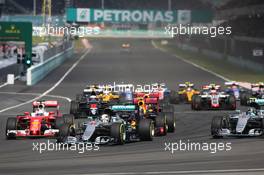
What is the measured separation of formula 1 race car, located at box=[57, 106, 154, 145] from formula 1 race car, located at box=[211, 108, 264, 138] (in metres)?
1.78

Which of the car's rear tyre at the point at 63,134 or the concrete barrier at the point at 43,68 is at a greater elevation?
the car's rear tyre at the point at 63,134

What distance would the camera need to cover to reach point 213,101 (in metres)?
34.5

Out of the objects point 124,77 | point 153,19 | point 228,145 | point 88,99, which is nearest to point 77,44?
point 153,19

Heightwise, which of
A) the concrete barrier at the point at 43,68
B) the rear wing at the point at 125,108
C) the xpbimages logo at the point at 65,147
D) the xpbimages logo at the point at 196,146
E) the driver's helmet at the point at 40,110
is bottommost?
the concrete barrier at the point at 43,68

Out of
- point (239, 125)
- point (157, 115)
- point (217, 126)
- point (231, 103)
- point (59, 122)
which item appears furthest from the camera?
point (231, 103)

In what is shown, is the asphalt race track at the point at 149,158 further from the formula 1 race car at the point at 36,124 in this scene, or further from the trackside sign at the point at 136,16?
the trackside sign at the point at 136,16

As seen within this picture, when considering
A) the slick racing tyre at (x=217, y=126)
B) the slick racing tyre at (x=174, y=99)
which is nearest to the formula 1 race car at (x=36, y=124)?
the slick racing tyre at (x=217, y=126)

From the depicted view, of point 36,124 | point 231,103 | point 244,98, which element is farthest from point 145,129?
point 244,98

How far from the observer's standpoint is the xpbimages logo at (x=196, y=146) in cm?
2023

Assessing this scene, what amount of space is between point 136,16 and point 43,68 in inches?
1946

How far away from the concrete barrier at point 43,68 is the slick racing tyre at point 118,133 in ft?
117

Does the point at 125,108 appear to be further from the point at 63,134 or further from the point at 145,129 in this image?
the point at 63,134

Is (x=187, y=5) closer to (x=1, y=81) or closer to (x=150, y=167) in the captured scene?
(x=1, y=81)

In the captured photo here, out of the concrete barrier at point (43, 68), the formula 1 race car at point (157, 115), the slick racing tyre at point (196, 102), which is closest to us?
the formula 1 race car at point (157, 115)
